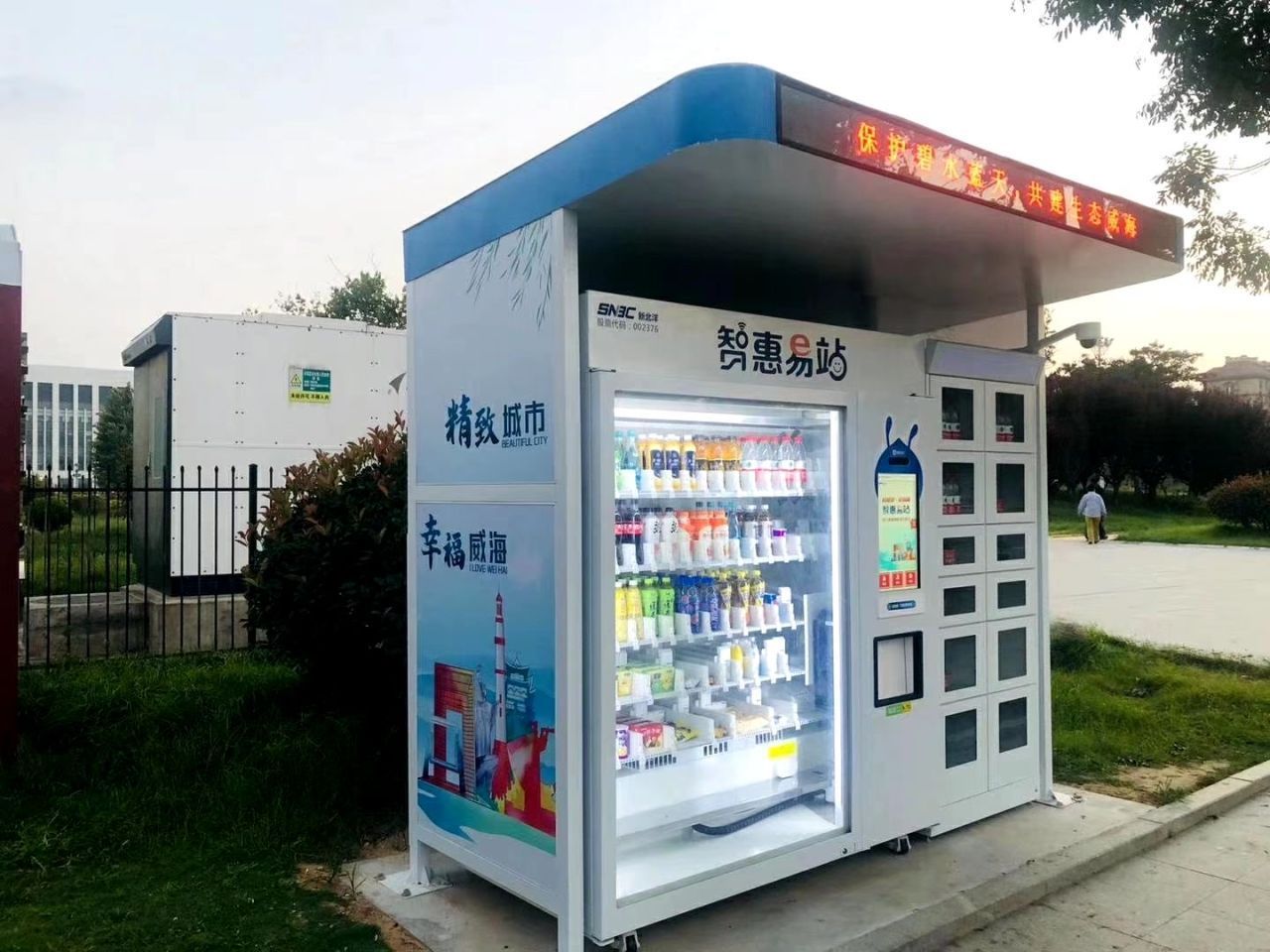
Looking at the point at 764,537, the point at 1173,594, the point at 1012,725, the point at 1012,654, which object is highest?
the point at 764,537

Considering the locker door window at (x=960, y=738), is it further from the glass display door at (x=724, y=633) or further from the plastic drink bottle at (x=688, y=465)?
the plastic drink bottle at (x=688, y=465)

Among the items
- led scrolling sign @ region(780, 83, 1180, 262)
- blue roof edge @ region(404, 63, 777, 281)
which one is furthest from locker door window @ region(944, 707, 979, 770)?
blue roof edge @ region(404, 63, 777, 281)

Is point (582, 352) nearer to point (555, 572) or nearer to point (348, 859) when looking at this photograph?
point (555, 572)

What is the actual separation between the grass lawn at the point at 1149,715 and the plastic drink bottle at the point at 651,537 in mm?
3497

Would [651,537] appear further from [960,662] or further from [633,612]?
[960,662]

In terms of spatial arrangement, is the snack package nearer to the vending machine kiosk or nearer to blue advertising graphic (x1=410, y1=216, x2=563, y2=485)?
the vending machine kiosk

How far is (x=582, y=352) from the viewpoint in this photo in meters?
3.60

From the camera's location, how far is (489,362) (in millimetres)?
3992

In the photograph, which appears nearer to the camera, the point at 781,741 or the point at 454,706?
the point at 454,706

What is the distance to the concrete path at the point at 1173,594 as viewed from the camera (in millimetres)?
11258

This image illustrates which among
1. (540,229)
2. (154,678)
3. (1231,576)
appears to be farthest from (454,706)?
(1231,576)

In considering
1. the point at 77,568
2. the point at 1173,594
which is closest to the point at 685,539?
the point at 77,568

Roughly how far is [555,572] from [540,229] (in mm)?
1326

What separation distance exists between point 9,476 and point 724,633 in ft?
13.9
